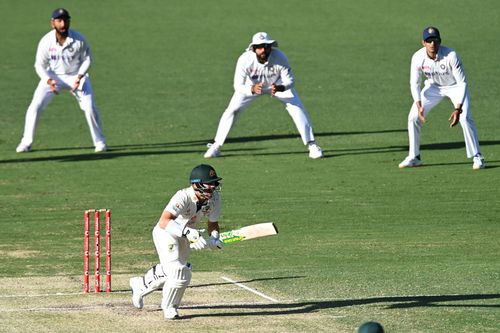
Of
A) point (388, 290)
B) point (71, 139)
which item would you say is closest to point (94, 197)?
point (71, 139)

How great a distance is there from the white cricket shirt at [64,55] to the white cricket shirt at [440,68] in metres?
5.66

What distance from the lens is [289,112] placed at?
858 inches

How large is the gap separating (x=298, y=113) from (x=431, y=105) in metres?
2.21

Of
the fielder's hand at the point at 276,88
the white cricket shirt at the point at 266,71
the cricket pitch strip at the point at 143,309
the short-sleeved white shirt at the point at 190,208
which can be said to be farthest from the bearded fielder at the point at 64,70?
the short-sleeved white shirt at the point at 190,208

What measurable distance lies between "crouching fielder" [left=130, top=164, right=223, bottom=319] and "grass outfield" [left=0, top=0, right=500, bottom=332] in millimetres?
258

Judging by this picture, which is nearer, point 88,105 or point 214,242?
point 214,242

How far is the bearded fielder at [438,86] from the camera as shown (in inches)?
797

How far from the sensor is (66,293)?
45.8 ft

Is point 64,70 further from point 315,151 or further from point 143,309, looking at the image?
point 143,309

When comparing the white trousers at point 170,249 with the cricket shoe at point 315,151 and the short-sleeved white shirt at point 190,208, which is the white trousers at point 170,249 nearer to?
the short-sleeved white shirt at point 190,208

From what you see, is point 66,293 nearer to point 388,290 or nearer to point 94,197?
point 388,290

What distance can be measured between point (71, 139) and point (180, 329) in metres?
12.7

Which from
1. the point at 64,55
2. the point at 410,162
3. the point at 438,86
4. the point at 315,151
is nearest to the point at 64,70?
the point at 64,55

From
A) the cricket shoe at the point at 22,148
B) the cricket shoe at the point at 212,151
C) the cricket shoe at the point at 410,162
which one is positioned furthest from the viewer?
the cricket shoe at the point at 22,148
